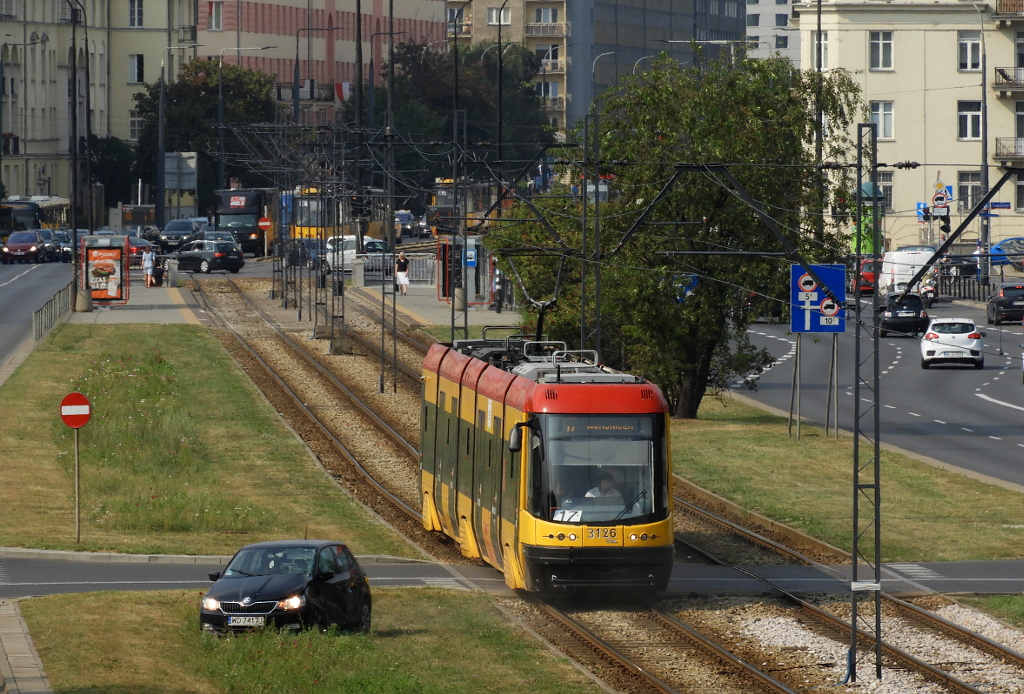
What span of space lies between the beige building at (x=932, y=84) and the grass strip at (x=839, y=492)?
52.1 m

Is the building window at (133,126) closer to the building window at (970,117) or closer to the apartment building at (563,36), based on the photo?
the apartment building at (563,36)

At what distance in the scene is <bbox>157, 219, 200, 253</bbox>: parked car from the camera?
318 ft

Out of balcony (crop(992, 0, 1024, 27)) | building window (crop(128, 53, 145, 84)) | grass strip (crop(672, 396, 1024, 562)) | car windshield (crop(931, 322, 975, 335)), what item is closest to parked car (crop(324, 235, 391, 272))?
car windshield (crop(931, 322, 975, 335))

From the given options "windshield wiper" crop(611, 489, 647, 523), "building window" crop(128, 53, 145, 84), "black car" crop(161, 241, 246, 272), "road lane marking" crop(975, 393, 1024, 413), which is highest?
"building window" crop(128, 53, 145, 84)

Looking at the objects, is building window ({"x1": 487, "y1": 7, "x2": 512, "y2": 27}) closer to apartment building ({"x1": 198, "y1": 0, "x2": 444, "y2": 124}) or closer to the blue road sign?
apartment building ({"x1": 198, "y1": 0, "x2": 444, "y2": 124})

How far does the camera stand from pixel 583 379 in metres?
22.5

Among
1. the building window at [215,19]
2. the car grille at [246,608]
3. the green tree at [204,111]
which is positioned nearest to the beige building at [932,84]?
the green tree at [204,111]

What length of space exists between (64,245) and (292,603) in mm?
84402

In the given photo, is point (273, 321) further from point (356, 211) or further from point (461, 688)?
point (461, 688)

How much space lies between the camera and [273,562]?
19.9 m

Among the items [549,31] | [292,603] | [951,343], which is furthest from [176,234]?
[292,603]

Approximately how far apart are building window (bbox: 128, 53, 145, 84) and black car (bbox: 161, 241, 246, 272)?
185ft

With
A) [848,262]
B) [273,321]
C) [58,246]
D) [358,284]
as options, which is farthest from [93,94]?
[848,262]

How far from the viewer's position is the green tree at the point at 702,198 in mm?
41156
